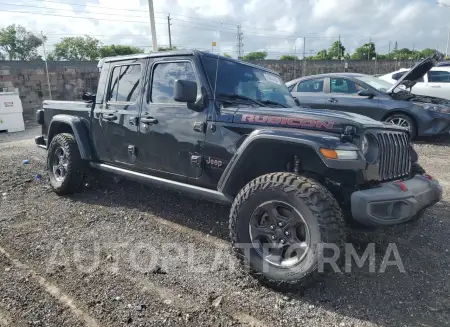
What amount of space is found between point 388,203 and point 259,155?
1.08m

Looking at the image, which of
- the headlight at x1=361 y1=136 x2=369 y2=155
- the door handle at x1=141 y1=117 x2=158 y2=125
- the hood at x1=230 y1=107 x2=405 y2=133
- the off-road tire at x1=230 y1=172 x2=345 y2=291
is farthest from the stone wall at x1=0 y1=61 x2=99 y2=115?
the headlight at x1=361 y1=136 x2=369 y2=155

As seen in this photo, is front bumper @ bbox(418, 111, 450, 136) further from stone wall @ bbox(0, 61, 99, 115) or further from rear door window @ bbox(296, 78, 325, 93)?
stone wall @ bbox(0, 61, 99, 115)

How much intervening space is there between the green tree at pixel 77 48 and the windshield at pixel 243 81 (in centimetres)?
6471

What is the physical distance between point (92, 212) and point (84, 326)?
2.28 meters

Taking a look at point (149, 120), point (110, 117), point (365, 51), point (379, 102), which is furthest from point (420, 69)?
point (365, 51)

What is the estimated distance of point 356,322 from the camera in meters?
2.47

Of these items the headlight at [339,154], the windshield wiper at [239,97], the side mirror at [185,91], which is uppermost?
the side mirror at [185,91]

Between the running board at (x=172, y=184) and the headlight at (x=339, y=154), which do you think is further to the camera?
the running board at (x=172, y=184)

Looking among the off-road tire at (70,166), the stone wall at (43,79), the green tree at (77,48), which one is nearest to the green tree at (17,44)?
the green tree at (77,48)

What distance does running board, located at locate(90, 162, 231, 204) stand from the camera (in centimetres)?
339

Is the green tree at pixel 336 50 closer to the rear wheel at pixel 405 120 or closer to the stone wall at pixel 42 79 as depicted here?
the stone wall at pixel 42 79

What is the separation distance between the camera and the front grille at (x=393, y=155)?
9.83 feet

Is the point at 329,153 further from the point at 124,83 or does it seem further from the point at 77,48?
the point at 77,48

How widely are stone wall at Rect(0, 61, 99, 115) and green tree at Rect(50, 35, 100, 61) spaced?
49.7 meters
